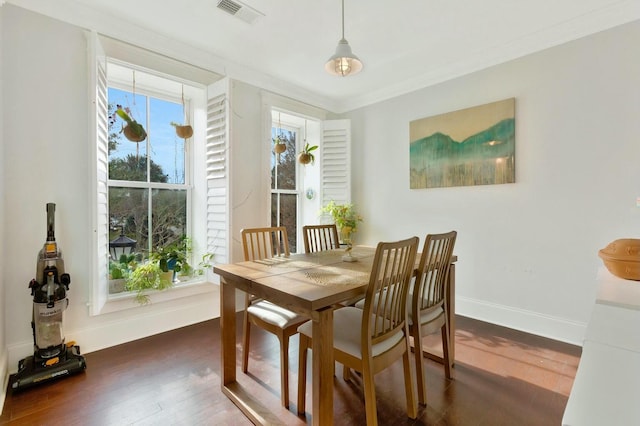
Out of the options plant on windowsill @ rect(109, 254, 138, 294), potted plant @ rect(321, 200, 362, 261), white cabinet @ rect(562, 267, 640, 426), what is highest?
potted plant @ rect(321, 200, 362, 261)

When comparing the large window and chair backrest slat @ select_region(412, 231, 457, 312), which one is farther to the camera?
the large window

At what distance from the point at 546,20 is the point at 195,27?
295 centimetres

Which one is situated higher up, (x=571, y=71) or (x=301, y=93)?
(x=301, y=93)

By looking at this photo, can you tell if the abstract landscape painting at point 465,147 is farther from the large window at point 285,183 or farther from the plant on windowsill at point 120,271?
the plant on windowsill at point 120,271

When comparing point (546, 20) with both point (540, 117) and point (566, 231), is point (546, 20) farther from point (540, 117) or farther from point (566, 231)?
point (566, 231)

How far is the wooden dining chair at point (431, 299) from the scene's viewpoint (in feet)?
5.88

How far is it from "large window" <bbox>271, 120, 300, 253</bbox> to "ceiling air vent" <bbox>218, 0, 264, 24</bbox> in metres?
1.72

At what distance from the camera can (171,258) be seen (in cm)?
296

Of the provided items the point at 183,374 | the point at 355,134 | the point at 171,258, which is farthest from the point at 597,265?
the point at 171,258

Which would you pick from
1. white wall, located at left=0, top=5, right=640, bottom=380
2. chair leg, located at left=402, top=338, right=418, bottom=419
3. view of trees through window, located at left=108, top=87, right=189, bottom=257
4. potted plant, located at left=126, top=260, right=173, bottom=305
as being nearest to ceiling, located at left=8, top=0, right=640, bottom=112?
white wall, located at left=0, top=5, right=640, bottom=380

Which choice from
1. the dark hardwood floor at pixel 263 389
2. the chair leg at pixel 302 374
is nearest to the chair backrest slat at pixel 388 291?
the chair leg at pixel 302 374

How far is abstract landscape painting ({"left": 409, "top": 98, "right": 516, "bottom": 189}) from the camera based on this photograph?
2916mm

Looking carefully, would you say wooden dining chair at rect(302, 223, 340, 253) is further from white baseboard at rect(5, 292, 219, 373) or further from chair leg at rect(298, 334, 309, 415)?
white baseboard at rect(5, 292, 219, 373)

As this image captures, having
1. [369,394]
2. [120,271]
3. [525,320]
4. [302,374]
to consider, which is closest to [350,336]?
[369,394]
